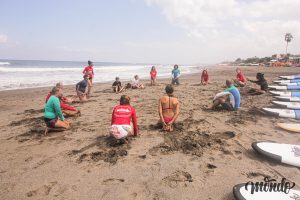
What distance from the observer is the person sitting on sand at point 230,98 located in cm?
767

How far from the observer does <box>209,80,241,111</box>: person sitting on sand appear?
7.67 m

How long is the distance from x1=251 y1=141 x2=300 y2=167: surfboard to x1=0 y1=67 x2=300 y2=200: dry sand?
12cm

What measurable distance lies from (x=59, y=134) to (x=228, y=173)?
4.07 m

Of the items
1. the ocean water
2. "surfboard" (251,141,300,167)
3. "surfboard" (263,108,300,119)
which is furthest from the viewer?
the ocean water

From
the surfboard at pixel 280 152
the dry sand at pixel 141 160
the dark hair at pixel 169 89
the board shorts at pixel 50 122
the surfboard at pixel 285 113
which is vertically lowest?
the dry sand at pixel 141 160

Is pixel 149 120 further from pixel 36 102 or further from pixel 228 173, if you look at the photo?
pixel 36 102

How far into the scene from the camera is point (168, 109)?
554cm

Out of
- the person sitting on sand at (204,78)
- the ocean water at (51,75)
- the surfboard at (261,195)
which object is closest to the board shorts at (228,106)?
the surfboard at (261,195)

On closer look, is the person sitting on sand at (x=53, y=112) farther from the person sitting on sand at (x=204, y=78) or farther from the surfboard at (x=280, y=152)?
the person sitting on sand at (x=204, y=78)

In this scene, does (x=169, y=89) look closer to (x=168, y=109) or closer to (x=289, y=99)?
(x=168, y=109)

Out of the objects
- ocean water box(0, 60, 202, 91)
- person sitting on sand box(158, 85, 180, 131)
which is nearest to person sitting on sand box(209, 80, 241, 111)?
person sitting on sand box(158, 85, 180, 131)

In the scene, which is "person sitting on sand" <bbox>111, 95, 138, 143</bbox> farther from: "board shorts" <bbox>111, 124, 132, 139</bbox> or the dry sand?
A: the dry sand

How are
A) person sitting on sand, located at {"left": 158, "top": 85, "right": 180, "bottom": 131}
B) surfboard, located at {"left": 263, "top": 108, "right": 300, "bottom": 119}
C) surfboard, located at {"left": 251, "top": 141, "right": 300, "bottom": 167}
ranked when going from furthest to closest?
surfboard, located at {"left": 263, "top": 108, "right": 300, "bottom": 119}, person sitting on sand, located at {"left": 158, "top": 85, "right": 180, "bottom": 131}, surfboard, located at {"left": 251, "top": 141, "right": 300, "bottom": 167}

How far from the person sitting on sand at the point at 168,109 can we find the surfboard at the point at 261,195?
8.75 ft
